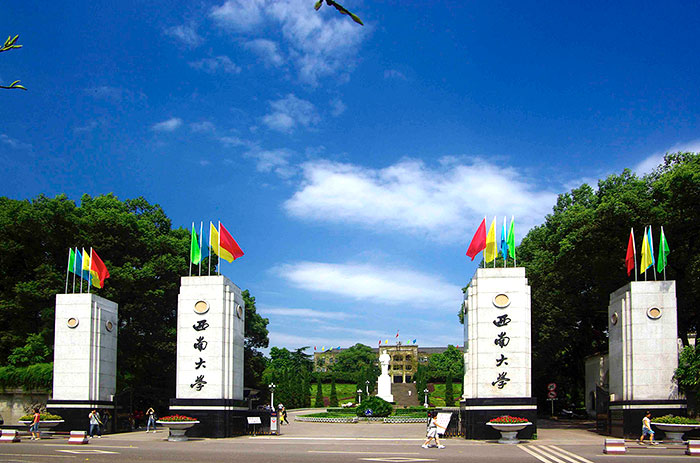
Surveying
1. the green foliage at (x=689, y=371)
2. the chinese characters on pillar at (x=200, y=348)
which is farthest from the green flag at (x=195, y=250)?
the green foliage at (x=689, y=371)

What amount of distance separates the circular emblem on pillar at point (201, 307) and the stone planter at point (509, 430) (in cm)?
1258

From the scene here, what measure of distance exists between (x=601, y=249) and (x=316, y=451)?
17.5m

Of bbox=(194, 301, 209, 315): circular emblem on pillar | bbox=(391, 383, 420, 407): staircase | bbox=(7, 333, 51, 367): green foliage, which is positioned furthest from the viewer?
bbox=(391, 383, 420, 407): staircase

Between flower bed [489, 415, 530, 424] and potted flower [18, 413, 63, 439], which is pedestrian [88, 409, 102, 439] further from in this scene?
flower bed [489, 415, 530, 424]

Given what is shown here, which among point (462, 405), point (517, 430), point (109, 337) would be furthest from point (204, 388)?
point (517, 430)

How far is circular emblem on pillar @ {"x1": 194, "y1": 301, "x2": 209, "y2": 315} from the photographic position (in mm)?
28703

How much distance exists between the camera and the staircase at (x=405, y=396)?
7338cm

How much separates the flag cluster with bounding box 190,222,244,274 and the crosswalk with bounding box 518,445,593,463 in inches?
575

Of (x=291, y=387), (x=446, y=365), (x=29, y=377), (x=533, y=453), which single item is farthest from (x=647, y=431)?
(x=446, y=365)

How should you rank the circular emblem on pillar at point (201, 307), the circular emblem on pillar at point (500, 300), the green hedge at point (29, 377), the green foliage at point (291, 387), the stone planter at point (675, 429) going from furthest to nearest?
the green foliage at point (291, 387) → the green hedge at point (29, 377) → the circular emblem on pillar at point (201, 307) → the circular emblem on pillar at point (500, 300) → the stone planter at point (675, 429)

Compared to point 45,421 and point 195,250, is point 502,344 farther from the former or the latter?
point 45,421

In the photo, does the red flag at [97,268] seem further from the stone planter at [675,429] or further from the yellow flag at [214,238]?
the stone planter at [675,429]

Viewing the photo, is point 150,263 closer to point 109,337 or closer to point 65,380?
point 109,337

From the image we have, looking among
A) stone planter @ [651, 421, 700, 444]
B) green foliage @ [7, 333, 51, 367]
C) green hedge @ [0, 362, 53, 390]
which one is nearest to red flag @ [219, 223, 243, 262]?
green hedge @ [0, 362, 53, 390]
